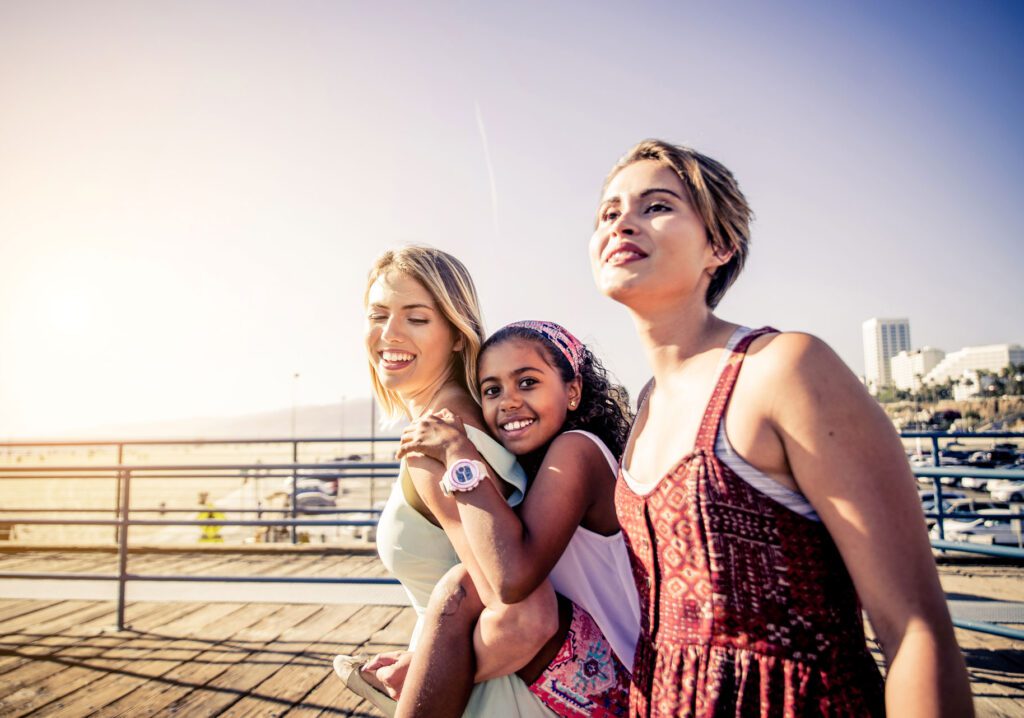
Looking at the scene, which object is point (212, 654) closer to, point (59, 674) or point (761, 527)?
point (59, 674)

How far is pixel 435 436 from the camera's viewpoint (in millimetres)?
1488

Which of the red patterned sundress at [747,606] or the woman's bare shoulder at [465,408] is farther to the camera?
the woman's bare shoulder at [465,408]

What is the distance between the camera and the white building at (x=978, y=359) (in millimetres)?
152500

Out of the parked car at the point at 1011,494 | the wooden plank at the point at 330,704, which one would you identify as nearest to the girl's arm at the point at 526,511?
the wooden plank at the point at 330,704

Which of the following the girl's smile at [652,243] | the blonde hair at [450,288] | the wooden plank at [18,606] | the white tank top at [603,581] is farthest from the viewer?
the wooden plank at [18,606]

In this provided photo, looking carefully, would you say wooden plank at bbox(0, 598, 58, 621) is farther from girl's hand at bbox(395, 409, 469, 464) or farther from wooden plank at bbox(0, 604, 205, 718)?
girl's hand at bbox(395, 409, 469, 464)

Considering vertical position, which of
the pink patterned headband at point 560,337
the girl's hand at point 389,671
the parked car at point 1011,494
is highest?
the pink patterned headband at point 560,337

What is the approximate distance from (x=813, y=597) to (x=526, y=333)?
Result: 45.3 inches

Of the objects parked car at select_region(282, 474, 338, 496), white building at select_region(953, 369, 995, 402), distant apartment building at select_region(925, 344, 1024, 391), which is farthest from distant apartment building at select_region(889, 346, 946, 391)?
parked car at select_region(282, 474, 338, 496)

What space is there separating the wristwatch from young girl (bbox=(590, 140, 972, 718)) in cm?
38

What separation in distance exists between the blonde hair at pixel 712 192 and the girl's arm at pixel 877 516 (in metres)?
0.40

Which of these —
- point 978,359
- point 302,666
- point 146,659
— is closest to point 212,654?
point 146,659

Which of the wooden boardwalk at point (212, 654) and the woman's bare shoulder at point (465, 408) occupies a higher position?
the woman's bare shoulder at point (465, 408)

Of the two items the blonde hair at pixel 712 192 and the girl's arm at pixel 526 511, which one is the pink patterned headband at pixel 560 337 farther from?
the blonde hair at pixel 712 192
